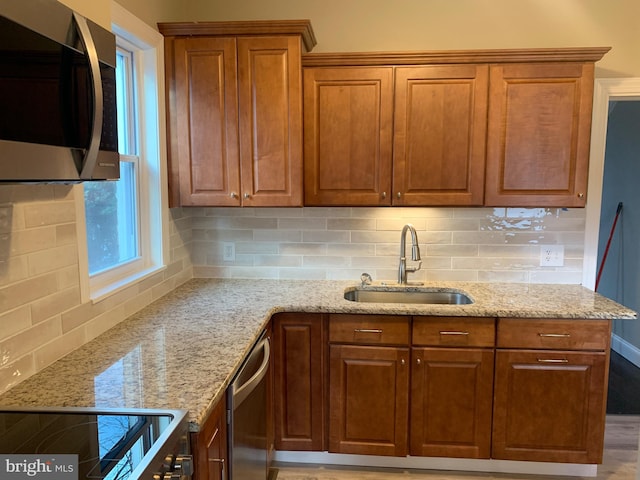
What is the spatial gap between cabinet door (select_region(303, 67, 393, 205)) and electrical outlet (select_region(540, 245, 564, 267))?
102cm

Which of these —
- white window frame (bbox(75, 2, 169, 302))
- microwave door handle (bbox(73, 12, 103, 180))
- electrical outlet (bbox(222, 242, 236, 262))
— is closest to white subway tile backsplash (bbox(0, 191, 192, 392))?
microwave door handle (bbox(73, 12, 103, 180))

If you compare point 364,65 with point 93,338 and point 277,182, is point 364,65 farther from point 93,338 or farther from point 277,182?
point 93,338

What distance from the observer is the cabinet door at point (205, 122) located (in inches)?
96.0

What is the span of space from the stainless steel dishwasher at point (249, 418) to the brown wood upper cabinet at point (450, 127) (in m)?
1.06

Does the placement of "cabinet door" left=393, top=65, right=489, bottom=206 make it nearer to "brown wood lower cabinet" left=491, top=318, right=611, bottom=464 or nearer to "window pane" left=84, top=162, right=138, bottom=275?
"brown wood lower cabinet" left=491, top=318, right=611, bottom=464

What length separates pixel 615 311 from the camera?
7.21 feet

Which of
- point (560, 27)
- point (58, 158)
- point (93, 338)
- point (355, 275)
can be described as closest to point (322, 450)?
point (355, 275)

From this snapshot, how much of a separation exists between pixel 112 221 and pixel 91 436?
1278 millimetres

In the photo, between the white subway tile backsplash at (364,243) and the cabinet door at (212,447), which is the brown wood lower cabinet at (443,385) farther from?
the cabinet door at (212,447)

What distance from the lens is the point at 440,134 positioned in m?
2.47

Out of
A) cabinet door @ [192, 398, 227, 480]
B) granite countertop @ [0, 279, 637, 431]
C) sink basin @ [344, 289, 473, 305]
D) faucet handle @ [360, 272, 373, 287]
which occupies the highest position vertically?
faucet handle @ [360, 272, 373, 287]

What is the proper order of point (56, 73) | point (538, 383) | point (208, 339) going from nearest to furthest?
point (56, 73), point (208, 339), point (538, 383)

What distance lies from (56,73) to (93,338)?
110cm

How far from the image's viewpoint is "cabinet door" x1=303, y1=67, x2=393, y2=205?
248cm
